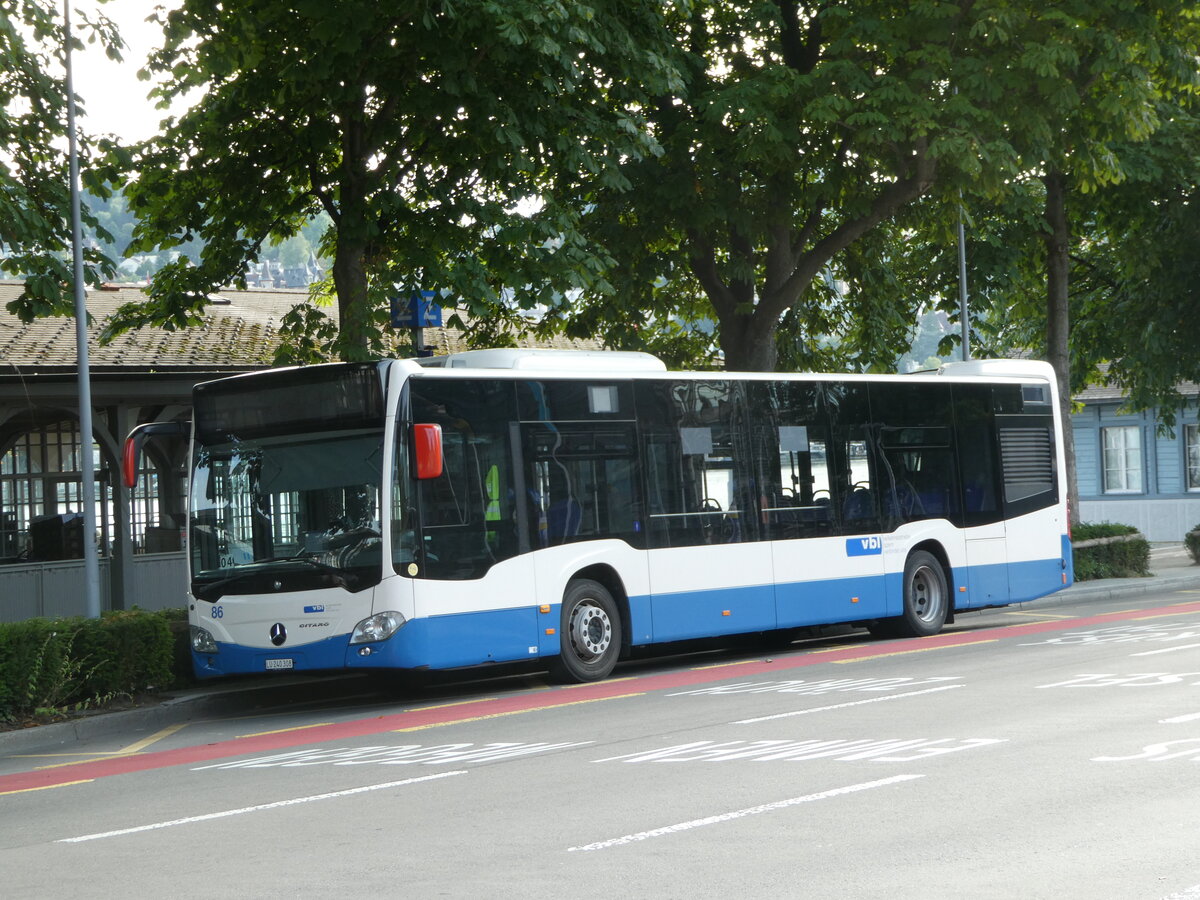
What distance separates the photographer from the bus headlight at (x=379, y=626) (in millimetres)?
13500

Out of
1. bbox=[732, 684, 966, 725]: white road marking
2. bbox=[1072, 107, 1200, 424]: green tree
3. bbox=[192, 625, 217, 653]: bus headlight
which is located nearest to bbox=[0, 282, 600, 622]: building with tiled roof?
bbox=[192, 625, 217, 653]: bus headlight

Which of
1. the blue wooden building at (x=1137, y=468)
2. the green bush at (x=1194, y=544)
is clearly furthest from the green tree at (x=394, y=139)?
the blue wooden building at (x=1137, y=468)

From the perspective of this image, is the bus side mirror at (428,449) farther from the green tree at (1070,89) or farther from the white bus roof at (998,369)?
the green tree at (1070,89)

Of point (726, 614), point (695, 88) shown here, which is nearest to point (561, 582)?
point (726, 614)

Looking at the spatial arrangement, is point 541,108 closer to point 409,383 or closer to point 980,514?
point 409,383

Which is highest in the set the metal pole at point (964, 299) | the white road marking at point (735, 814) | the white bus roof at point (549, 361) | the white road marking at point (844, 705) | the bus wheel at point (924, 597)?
the metal pole at point (964, 299)

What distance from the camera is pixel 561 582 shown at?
49.0 ft

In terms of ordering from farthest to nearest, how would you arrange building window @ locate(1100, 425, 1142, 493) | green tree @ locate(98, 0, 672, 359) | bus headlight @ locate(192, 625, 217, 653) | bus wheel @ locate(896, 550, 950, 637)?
building window @ locate(1100, 425, 1142, 493), bus wheel @ locate(896, 550, 950, 637), green tree @ locate(98, 0, 672, 359), bus headlight @ locate(192, 625, 217, 653)

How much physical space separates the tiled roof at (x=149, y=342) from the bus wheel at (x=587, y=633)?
5.68 meters

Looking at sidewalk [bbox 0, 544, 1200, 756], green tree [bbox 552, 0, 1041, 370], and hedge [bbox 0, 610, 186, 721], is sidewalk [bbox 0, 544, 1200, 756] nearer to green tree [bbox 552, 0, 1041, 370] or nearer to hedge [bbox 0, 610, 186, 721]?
hedge [bbox 0, 610, 186, 721]

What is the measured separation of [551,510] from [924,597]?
628 cm

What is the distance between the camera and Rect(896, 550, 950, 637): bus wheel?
1894cm

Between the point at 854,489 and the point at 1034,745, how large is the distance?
29.1 feet

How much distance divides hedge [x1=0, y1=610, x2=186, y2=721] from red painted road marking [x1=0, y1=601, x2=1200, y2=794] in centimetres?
187
